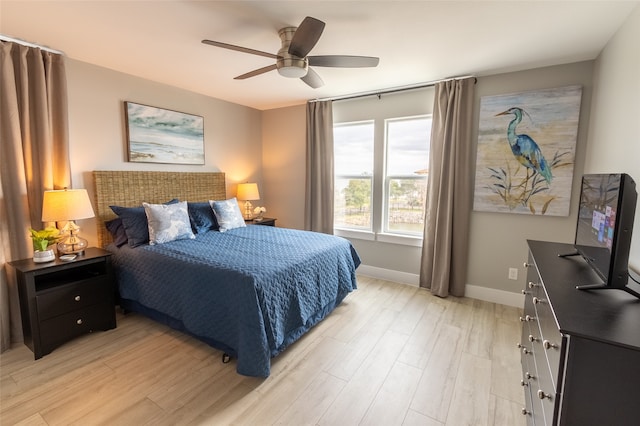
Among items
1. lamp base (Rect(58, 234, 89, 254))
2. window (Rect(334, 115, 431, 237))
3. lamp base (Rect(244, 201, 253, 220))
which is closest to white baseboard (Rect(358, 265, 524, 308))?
window (Rect(334, 115, 431, 237))

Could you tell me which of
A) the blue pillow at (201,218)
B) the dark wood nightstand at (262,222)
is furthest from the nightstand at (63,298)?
the dark wood nightstand at (262,222)

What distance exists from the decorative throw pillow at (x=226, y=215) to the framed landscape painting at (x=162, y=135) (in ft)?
2.46

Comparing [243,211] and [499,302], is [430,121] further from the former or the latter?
[243,211]

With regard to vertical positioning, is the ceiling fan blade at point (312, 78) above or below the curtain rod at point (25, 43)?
below

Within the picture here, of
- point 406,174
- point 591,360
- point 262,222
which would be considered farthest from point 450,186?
point 262,222

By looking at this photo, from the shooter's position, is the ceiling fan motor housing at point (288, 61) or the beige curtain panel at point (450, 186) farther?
the beige curtain panel at point (450, 186)

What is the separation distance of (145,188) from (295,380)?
2.63m

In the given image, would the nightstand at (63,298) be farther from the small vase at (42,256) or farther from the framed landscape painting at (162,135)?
the framed landscape painting at (162,135)

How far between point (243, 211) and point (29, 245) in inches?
93.2

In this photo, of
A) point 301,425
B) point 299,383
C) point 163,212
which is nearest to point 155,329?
point 163,212

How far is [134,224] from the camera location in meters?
2.73

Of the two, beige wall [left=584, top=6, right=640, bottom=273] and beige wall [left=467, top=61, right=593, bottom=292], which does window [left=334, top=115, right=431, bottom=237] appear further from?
beige wall [left=584, top=6, right=640, bottom=273]

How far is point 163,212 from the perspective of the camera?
283 cm

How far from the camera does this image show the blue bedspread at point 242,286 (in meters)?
1.87
